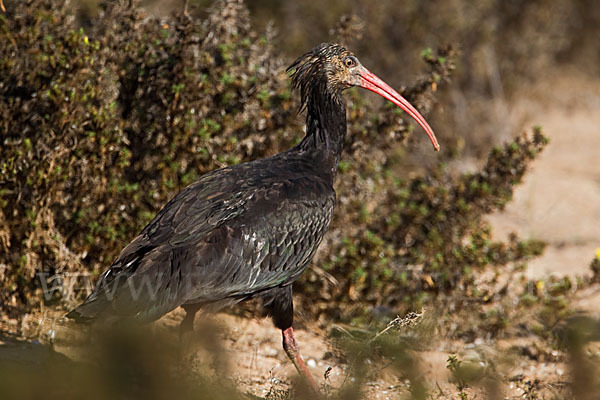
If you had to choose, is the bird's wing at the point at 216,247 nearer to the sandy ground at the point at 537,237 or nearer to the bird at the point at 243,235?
the bird at the point at 243,235

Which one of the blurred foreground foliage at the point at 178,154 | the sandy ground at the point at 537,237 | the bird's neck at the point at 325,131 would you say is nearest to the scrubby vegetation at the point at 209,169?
the blurred foreground foliage at the point at 178,154

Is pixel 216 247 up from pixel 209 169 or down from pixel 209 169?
down

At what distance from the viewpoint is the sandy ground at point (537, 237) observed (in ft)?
→ 15.0

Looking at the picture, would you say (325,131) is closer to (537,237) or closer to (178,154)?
(178,154)

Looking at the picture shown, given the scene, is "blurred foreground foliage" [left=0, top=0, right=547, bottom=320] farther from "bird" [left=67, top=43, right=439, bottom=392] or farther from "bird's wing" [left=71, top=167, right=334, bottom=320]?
"bird's wing" [left=71, top=167, right=334, bottom=320]

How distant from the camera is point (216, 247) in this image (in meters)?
4.12

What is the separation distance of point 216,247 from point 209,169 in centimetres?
155

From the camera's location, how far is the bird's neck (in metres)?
4.94

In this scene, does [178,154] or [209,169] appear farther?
[209,169]

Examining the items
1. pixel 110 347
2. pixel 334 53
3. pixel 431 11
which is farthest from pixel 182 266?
pixel 431 11

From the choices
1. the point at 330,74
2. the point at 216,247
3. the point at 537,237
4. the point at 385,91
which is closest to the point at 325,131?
the point at 330,74

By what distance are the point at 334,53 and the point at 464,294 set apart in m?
2.31

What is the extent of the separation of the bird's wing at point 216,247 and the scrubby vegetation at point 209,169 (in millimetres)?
717

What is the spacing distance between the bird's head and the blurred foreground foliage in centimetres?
50
